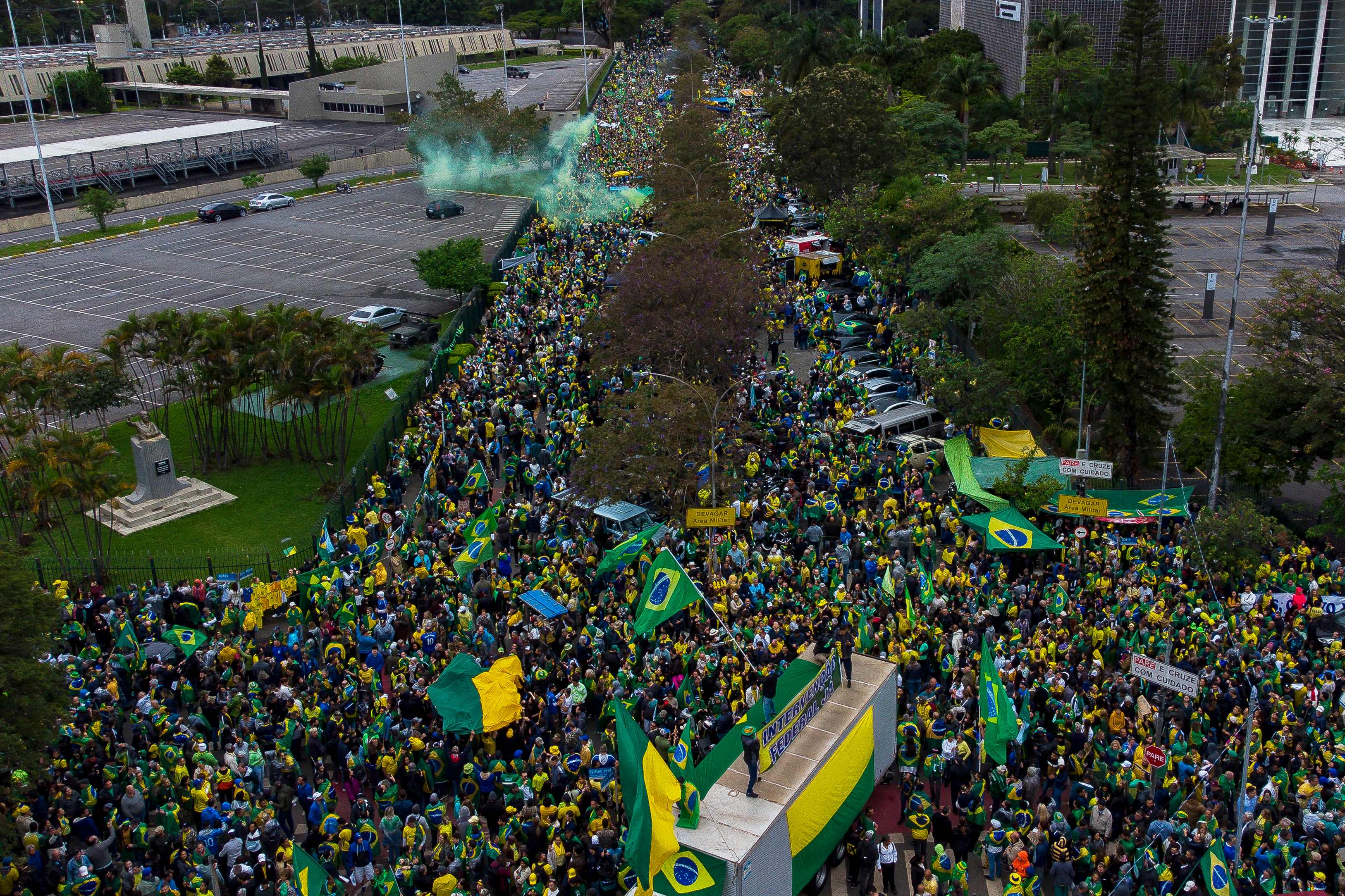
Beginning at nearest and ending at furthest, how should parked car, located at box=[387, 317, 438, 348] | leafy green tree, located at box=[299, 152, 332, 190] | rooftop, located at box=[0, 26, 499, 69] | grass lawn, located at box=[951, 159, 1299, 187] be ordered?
parked car, located at box=[387, 317, 438, 348], grass lawn, located at box=[951, 159, 1299, 187], leafy green tree, located at box=[299, 152, 332, 190], rooftop, located at box=[0, 26, 499, 69]

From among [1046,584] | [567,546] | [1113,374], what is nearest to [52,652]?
[567,546]

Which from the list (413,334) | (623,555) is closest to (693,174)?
(413,334)

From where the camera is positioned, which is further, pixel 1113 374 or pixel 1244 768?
pixel 1113 374

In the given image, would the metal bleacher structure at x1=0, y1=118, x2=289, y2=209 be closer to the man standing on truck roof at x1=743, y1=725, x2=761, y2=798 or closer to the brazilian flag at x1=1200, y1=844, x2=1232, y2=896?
the man standing on truck roof at x1=743, y1=725, x2=761, y2=798

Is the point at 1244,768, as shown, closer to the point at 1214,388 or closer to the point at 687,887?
the point at 687,887

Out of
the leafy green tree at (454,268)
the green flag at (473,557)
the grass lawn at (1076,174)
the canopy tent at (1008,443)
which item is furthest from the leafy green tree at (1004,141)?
the green flag at (473,557)

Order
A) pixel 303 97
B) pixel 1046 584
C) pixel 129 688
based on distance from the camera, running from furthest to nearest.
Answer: pixel 303 97, pixel 1046 584, pixel 129 688

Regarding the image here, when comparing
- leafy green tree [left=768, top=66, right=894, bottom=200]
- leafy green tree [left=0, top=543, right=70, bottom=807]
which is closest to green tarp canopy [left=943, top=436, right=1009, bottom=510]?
leafy green tree [left=0, top=543, right=70, bottom=807]
